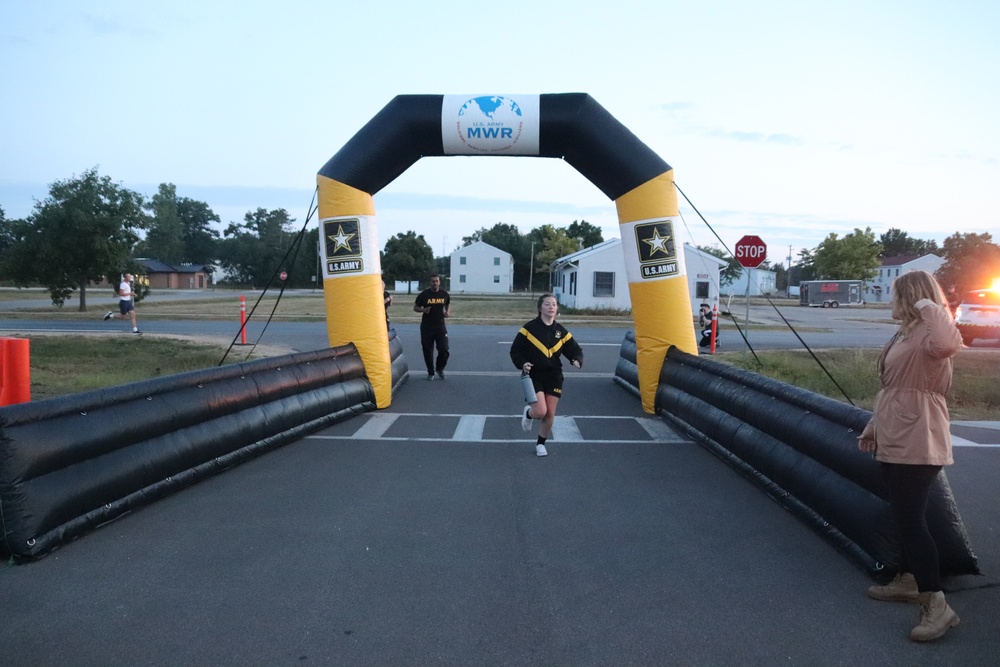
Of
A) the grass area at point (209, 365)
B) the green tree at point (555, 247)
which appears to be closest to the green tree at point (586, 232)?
the green tree at point (555, 247)

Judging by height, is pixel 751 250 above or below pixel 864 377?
above

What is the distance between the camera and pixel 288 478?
6.96 metres

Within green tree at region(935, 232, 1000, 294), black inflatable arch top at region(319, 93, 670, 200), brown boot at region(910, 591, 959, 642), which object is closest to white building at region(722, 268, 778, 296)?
green tree at region(935, 232, 1000, 294)

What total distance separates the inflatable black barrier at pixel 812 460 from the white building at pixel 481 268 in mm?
75851

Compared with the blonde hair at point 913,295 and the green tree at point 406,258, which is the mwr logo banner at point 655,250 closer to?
the blonde hair at point 913,295

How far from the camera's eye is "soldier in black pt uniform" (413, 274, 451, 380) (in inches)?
523

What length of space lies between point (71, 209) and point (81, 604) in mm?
31941

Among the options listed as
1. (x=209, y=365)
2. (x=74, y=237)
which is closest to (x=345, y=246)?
(x=209, y=365)

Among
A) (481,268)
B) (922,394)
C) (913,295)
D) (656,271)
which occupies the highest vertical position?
(481,268)

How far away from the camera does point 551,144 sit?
429 inches

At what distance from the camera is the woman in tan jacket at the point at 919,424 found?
396 cm

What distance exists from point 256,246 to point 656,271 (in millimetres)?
100334

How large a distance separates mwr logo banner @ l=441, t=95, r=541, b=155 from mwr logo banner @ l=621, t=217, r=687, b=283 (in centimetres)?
193

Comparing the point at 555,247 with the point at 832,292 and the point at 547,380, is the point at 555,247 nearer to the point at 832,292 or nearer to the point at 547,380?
the point at 832,292
